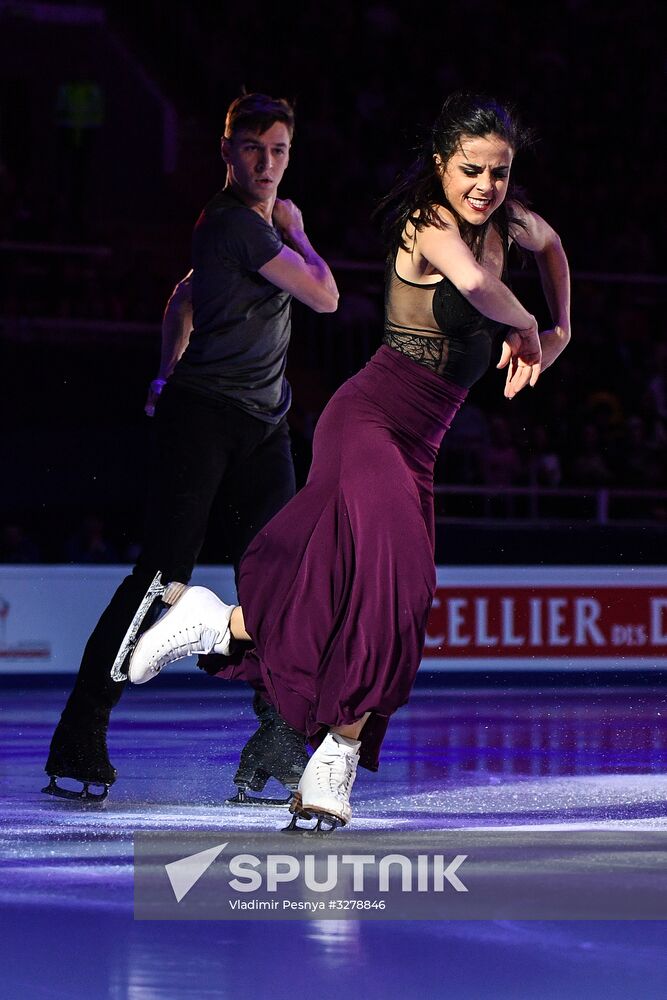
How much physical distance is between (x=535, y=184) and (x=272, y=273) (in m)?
10.1

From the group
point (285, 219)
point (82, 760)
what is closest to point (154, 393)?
point (285, 219)

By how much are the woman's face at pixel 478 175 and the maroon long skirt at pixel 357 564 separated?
420mm

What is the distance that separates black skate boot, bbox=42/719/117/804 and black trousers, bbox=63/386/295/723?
0.03 metres

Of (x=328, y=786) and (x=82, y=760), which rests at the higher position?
(x=328, y=786)

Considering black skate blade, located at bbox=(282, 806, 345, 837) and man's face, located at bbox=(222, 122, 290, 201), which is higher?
man's face, located at bbox=(222, 122, 290, 201)

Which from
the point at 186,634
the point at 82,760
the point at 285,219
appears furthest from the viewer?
the point at 285,219

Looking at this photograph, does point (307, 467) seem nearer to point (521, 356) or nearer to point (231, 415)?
point (231, 415)

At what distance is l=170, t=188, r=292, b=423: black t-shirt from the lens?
512 cm

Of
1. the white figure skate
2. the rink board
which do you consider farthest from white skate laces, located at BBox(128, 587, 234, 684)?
the rink board

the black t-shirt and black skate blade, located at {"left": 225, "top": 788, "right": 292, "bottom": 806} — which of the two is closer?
black skate blade, located at {"left": 225, "top": 788, "right": 292, "bottom": 806}

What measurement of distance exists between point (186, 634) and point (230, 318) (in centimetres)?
101

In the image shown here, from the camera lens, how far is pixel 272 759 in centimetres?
507

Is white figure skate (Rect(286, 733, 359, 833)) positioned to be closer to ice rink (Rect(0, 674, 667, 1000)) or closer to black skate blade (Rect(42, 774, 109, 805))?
ice rink (Rect(0, 674, 667, 1000))
